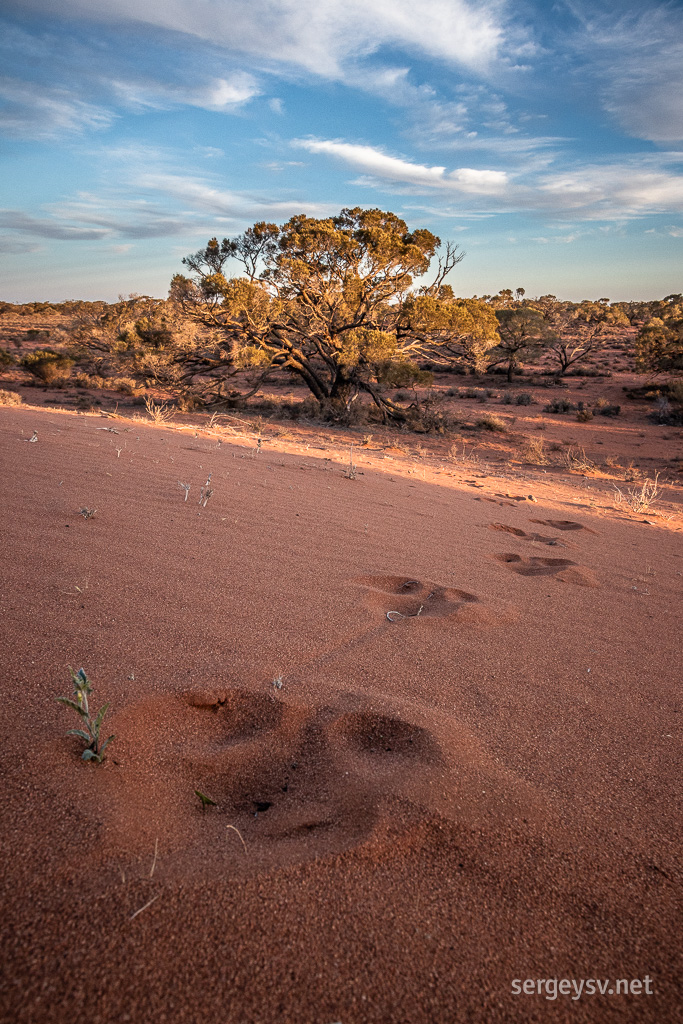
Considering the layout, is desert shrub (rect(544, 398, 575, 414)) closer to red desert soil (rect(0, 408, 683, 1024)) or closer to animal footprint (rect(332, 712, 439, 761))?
red desert soil (rect(0, 408, 683, 1024))

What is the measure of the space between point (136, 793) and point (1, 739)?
1.28ft

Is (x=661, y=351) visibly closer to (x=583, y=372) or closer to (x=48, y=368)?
(x=583, y=372)

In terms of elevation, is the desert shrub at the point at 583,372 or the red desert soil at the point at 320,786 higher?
the desert shrub at the point at 583,372

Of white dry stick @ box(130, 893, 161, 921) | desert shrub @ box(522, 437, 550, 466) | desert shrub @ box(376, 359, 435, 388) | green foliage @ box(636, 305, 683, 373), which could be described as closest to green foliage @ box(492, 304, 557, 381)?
green foliage @ box(636, 305, 683, 373)

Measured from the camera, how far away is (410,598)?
8.92 ft

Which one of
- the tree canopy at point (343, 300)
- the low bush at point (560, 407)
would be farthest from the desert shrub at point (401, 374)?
the low bush at point (560, 407)

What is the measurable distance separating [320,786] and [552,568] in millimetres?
2700

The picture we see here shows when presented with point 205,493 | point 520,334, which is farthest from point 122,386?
point 205,493

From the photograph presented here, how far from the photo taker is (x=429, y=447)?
12375mm

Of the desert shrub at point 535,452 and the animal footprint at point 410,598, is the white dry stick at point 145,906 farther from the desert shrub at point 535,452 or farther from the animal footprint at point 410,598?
the desert shrub at point 535,452

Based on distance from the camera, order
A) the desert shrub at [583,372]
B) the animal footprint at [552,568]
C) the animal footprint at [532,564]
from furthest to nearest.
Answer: the desert shrub at [583,372] < the animal footprint at [532,564] < the animal footprint at [552,568]

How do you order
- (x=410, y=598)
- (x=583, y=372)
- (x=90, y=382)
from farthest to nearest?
(x=583, y=372) → (x=90, y=382) → (x=410, y=598)

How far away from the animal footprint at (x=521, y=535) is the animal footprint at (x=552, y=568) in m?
0.54

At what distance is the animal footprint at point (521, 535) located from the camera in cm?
438
